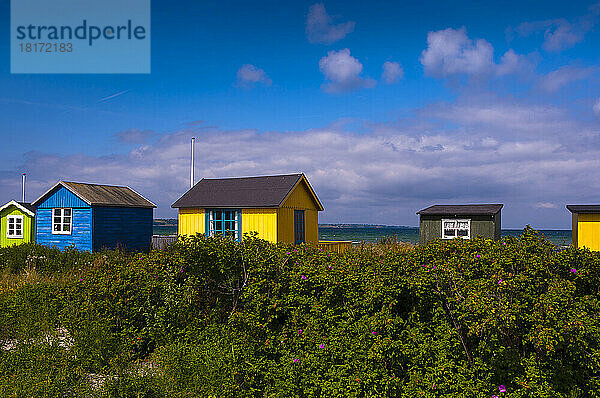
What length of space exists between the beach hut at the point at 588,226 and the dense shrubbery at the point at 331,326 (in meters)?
16.6

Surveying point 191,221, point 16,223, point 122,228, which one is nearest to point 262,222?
point 191,221

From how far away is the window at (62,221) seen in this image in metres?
22.8

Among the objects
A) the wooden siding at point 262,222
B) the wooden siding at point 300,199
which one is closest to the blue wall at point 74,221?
the wooden siding at point 262,222

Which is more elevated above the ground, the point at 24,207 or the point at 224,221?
the point at 24,207

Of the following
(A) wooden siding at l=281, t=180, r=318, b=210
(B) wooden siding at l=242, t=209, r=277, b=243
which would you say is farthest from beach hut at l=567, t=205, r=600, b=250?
(B) wooden siding at l=242, t=209, r=277, b=243

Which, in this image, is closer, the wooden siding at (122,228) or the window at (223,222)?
the window at (223,222)

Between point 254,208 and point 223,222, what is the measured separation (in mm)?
1845

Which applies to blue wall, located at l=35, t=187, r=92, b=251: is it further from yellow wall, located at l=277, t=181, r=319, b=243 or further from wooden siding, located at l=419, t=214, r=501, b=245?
wooden siding, located at l=419, t=214, r=501, b=245

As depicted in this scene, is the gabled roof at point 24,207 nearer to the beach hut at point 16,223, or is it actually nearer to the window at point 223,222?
the beach hut at point 16,223

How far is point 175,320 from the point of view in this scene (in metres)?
7.64

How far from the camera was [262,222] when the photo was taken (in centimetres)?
1972

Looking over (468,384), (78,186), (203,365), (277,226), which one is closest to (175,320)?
(203,365)

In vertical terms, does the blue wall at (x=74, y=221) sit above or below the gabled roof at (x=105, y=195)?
below

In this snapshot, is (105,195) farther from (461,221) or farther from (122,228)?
(461,221)
